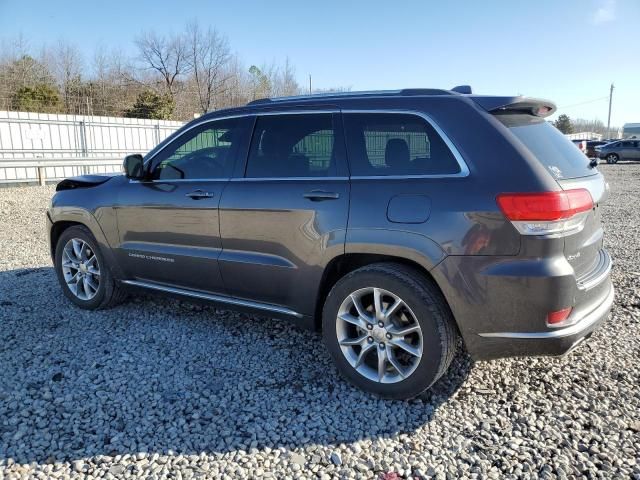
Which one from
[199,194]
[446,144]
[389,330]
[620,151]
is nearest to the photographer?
[446,144]

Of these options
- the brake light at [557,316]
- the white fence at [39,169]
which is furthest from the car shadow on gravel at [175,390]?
the white fence at [39,169]

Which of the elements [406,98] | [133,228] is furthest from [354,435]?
[133,228]

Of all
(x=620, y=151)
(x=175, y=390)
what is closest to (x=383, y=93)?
(x=175, y=390)

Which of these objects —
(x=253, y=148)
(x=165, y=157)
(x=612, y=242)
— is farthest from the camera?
(x=612, y=242)

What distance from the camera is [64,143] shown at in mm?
17422

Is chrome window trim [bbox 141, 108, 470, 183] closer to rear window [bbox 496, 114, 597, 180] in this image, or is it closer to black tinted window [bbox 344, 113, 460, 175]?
black tinted window [bbox 344, 113, 460, 175]

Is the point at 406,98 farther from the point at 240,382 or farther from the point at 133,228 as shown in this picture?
the point at 133,228

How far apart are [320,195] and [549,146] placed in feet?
4.69

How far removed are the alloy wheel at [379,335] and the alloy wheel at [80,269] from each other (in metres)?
2.67

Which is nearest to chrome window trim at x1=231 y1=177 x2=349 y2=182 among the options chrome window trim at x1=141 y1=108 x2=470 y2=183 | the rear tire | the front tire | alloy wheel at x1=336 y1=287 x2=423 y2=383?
chrome window trim at x1=141 y1=108 x2=470 y2=183

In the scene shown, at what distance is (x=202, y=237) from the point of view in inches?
150

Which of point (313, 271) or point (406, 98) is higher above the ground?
point (406, 98)

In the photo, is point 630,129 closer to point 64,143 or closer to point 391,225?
point 64,143

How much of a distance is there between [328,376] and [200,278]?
4.23ft
